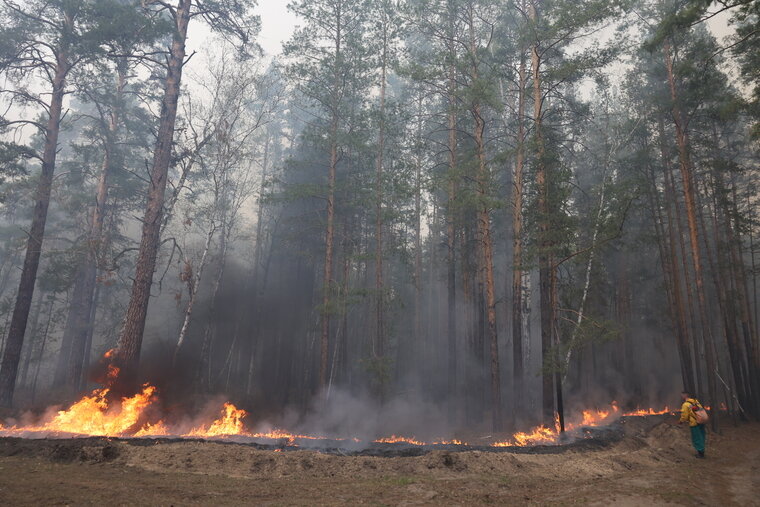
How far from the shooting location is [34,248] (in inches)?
617

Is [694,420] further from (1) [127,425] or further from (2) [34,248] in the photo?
(2) [34,248]

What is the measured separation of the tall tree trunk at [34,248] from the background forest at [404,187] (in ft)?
0.27

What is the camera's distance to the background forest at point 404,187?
14.6m

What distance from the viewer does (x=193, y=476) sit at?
26.3 ft

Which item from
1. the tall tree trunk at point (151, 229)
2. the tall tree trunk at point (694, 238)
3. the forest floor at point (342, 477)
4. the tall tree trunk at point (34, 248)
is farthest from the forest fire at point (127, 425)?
the tall tree trunk at point (694, 238)

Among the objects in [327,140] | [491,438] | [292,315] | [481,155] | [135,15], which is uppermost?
[135,15]

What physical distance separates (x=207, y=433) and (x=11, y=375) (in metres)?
8.11

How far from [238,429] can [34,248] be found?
421 inches

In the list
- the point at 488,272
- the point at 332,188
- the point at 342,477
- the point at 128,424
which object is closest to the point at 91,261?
the point at 128,424

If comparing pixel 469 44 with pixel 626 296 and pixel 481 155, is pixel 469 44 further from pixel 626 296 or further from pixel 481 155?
pixel 626 296

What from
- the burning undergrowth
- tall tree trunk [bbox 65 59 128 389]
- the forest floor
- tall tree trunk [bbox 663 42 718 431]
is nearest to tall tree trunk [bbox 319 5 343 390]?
the burning undergrowth

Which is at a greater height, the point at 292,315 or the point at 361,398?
the point at 292,315

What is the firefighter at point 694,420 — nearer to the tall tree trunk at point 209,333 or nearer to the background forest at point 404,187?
the background forest at point 404,187

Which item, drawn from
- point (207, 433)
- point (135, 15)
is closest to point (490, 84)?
point (135, 15)
